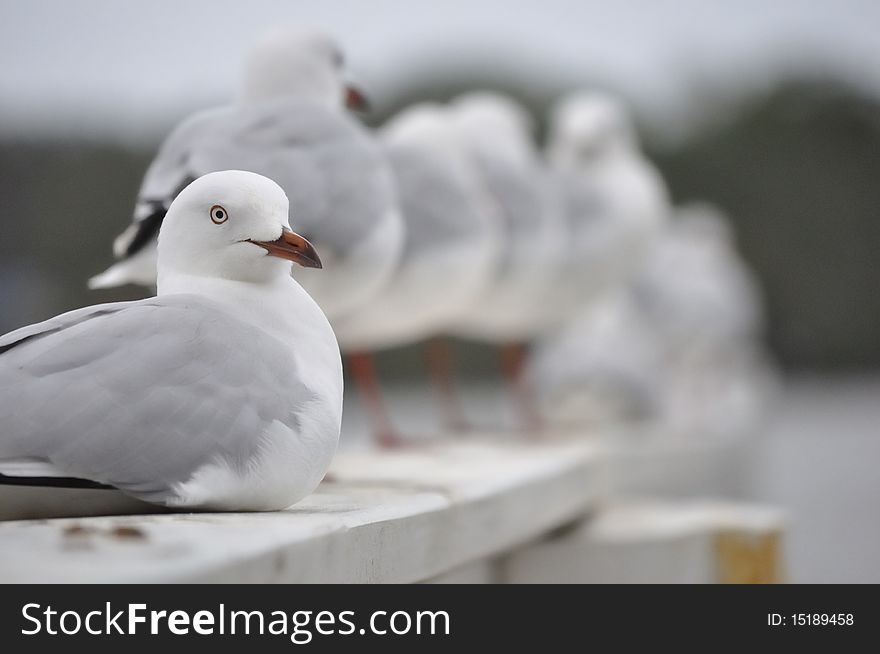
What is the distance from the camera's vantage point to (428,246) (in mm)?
5125

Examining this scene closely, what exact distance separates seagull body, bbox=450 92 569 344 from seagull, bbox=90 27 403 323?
5.91 feet

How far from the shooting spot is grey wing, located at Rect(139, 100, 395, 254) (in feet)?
12.5

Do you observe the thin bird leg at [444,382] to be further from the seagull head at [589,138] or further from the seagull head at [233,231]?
the seagull head at [233,231]

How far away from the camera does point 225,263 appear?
290 centimetres

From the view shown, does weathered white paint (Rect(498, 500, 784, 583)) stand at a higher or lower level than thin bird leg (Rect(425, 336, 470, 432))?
lower

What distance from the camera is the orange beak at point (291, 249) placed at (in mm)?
2871

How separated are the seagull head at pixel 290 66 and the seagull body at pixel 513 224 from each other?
1682 millimetres

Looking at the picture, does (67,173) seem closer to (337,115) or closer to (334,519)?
(337,115)

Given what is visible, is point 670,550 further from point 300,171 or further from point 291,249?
point 291,249

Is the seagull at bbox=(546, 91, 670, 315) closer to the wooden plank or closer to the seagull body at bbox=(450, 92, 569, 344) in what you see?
the seagull body at bbox=(450, 92, 569, 344)

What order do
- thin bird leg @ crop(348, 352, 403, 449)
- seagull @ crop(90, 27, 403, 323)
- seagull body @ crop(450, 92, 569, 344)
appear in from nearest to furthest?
seagull @ crop(90, 27, 403, 323) → thin bird leg @ crop(348, 352, 403, 449) → seagull body @ crop(450, 92, 569, 344)

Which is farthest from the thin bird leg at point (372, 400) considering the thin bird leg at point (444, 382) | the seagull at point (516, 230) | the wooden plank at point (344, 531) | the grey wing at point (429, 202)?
the thin bird leg at point (444, 382)

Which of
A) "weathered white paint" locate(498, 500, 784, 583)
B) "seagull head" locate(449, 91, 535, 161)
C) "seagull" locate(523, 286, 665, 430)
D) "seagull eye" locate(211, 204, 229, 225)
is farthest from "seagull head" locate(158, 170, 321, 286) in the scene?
"seagull" locate(523, 286, 665, 430)

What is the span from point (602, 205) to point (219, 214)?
4526mm
